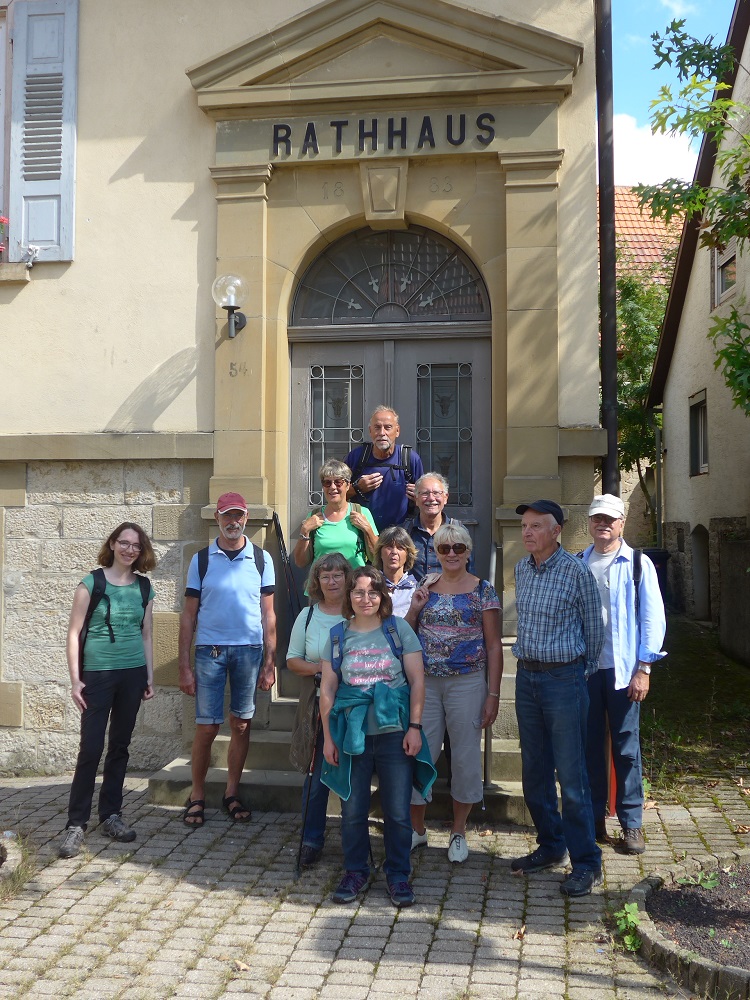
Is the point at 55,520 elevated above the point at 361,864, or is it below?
above

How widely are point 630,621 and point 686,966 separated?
1.87 meters

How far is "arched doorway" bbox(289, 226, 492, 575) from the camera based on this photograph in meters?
7.21

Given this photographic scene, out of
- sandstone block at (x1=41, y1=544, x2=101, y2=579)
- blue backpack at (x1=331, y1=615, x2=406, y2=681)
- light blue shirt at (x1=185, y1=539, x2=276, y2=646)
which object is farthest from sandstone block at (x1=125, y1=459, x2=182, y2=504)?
blue backpack at (x1=331, y1=615, x2=406, y2=681)

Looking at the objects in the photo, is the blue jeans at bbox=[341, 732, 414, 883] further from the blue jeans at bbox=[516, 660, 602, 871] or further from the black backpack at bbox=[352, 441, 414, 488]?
the black backpack at bbox=[352, 441, 414, 488]

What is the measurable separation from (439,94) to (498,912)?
5.23 m

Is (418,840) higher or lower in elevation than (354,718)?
lower

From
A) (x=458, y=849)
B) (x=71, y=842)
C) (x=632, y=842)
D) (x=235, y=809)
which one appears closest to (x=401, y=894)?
(x=458, y=849)

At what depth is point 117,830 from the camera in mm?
5551

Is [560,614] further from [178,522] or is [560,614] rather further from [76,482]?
[76,482]

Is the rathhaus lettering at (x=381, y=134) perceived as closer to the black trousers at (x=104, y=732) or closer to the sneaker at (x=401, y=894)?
the black trousers at (x=104, y=732)

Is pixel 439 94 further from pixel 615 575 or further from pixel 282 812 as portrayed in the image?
pixel 282 812

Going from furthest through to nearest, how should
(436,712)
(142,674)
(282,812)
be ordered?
(282,812) < (142,674) < (436,712)

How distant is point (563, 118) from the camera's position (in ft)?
22.5

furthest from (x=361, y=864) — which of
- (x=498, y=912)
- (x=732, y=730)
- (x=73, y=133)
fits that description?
(x=73, y=133)
